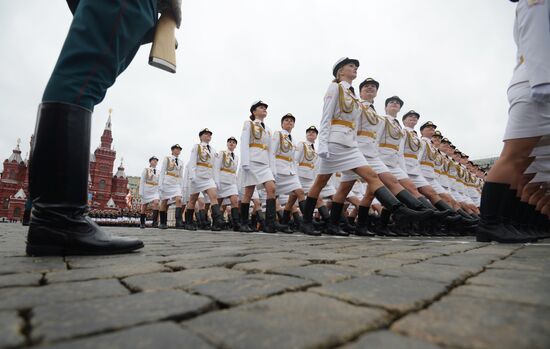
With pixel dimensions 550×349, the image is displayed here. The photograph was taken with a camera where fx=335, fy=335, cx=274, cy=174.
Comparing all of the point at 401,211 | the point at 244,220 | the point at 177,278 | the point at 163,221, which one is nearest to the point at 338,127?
the point at 401,211

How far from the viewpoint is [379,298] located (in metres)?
0.89

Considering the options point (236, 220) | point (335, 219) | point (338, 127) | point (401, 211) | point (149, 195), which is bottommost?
point (236, 220)

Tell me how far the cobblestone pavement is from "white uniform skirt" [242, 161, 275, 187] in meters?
4.91

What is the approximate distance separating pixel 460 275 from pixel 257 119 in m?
6.09

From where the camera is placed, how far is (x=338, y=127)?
4.70 m

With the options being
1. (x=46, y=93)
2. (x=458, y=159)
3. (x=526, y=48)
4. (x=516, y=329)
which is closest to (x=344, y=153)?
(x=526, y=48)

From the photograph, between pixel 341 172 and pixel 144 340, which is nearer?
pixel 144 340

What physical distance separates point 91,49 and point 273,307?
1666 millimetres

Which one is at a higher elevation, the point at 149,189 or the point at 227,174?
the point at 227,174

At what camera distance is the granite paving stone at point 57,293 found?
868 millimetres

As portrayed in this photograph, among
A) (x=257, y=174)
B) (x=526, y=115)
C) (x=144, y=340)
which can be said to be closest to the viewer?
(x=144, y=340)

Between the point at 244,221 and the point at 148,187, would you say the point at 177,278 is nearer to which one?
the point at 244,221

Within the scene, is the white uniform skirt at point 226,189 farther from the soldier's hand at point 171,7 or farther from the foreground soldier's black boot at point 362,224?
the soldier's hand at point 171,7

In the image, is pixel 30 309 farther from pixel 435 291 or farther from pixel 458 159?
pixel 458 159
